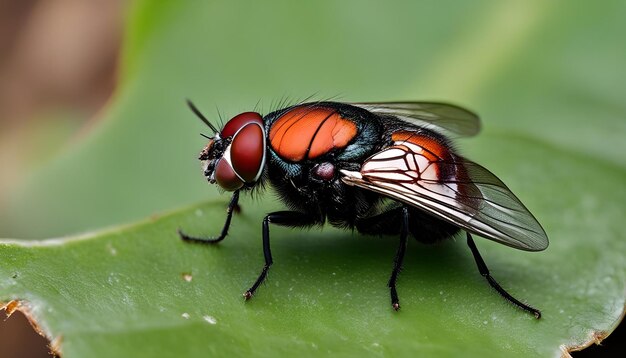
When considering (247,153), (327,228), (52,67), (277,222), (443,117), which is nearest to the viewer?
(247,153)

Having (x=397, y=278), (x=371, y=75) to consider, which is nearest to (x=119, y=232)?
(x=397, y=278)

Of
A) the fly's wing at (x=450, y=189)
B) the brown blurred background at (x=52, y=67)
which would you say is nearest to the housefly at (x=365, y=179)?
the fly's wing at (x=450, y=189)

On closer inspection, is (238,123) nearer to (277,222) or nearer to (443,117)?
(277,222)

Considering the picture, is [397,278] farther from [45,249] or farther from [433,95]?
[433,95]

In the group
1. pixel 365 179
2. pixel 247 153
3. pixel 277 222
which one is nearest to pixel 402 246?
pixel 365 179

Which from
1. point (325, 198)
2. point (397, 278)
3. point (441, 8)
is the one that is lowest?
point (397, 278)

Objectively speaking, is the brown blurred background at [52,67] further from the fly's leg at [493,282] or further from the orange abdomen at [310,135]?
the fly's leg at [493,282]

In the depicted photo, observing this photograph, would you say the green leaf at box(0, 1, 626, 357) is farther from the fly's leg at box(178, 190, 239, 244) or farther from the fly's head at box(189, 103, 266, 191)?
the fly's head at box(189, 103, 266, 191)
